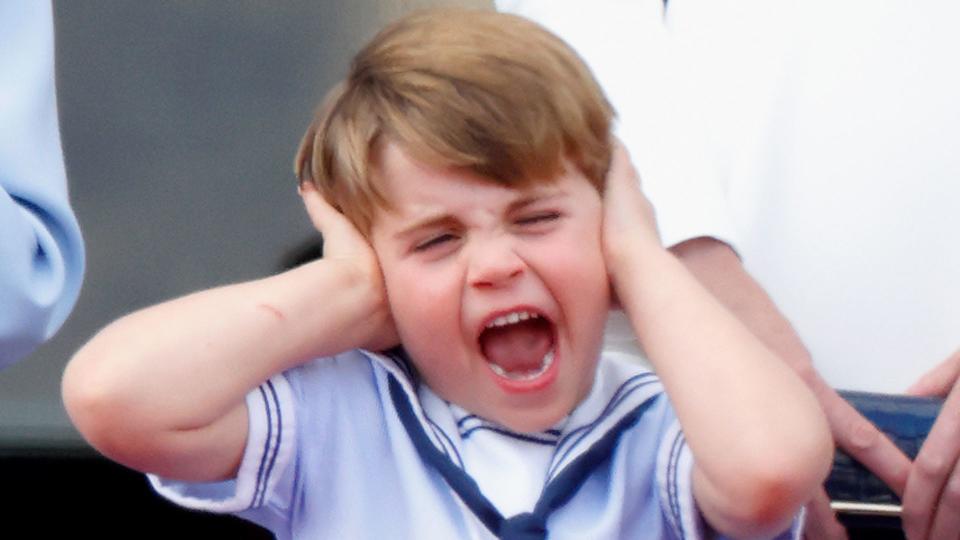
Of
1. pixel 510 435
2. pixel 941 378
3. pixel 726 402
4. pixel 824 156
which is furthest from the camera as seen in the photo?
pixel 824 156

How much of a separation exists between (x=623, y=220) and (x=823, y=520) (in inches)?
11.7

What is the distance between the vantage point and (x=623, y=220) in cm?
115

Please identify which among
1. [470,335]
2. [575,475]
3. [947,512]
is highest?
[470,335]

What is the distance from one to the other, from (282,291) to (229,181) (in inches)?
14.4

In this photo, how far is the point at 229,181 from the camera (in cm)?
144

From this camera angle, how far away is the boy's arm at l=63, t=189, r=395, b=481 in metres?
1.01

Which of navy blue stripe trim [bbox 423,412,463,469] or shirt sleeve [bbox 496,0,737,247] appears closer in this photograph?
navy blue stripe trim [bbox 423,412,463,469]

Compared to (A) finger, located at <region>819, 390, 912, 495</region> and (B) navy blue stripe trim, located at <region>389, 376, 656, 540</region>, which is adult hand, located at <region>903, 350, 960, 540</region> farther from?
(B) navy blue stripe trim, located at <region>389, 376, 656, 540</region>

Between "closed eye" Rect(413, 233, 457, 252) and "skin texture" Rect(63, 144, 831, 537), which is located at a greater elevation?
"closed eye" Rect(413, 233, 457, 252)

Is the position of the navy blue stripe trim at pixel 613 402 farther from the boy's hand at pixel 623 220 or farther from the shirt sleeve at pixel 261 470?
the shirt sleeve at pixel 261 470

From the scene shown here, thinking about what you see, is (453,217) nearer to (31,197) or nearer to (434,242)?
(434,242)

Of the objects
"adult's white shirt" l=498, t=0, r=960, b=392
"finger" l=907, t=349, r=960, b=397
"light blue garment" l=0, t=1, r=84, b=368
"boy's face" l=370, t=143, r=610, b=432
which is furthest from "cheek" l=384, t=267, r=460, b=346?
"finger" l=907, t=349, r=960, b=397

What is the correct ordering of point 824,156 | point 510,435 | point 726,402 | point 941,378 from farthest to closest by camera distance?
point 824,156 < point 941,378 < point 510,435 < point 726,402

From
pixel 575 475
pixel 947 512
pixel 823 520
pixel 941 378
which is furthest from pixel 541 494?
pixel 941 378
